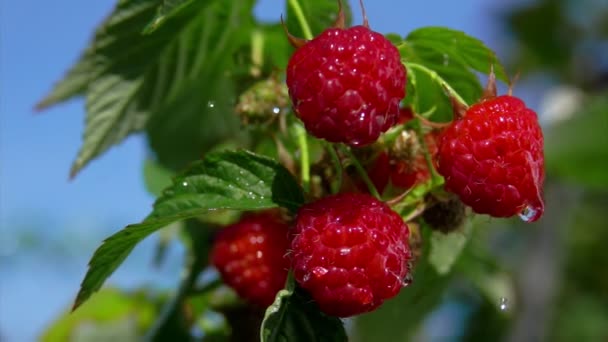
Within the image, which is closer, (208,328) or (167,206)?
(167,206)

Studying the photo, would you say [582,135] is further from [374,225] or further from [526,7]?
[526,7]

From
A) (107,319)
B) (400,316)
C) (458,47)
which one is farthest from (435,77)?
(107,319)

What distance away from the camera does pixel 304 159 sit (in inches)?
31.4

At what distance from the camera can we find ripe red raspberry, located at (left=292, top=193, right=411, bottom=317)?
66 centimetres

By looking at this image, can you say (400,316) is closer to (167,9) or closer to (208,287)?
(208,287)

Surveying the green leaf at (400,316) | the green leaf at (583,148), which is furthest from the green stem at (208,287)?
the green leaf at (583,148)

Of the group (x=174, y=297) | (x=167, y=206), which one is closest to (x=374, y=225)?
(x=167, y=206)

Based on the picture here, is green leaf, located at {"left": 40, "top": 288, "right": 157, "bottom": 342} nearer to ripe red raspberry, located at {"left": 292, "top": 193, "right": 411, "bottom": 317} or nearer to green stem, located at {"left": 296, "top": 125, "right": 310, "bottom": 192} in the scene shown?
green stem, located at {"left": 296, "top": 125, "right": 310, "bottom": 192}

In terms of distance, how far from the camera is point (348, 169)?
768 millimetres

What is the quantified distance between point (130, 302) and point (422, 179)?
780 mm

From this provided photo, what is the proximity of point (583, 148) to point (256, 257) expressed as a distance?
1.31 metres

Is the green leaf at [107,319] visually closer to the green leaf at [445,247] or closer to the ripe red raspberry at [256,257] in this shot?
the ripe red raspberry at [256,257]

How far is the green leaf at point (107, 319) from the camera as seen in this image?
135 cm

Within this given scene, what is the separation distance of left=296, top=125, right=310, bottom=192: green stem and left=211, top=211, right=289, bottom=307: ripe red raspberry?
9 cm
